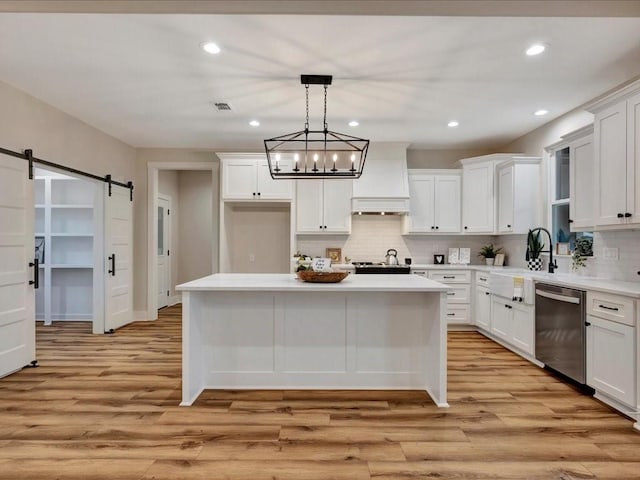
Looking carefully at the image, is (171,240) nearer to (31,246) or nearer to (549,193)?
(31,246)

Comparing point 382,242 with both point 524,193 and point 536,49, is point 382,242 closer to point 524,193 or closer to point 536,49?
point 524,193

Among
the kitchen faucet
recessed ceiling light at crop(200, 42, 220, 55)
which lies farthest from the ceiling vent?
the kitchen faucet

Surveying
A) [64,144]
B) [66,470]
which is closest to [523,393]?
[66,470]

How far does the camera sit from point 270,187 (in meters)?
5.80

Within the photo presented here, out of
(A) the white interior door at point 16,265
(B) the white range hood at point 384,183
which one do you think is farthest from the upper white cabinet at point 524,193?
(A) the white interior door at point 16,265

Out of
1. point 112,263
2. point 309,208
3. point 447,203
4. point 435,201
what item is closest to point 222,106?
point 309,208

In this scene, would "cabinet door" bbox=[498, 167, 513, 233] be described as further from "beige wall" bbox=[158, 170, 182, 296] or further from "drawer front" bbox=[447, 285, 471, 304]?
"beige wall" bbox=[158, 170, 182, 296]

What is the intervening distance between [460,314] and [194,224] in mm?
5168

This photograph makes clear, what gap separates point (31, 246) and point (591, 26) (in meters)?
5.16

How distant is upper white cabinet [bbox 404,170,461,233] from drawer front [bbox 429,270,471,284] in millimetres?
675

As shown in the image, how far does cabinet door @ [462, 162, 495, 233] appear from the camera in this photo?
5.58 meters

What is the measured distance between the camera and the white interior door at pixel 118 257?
5449mm

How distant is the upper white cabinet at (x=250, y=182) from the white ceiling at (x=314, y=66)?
2.88 feet

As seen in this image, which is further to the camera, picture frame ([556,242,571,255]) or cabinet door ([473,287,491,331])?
cabinet door ([473,287,491,331])
